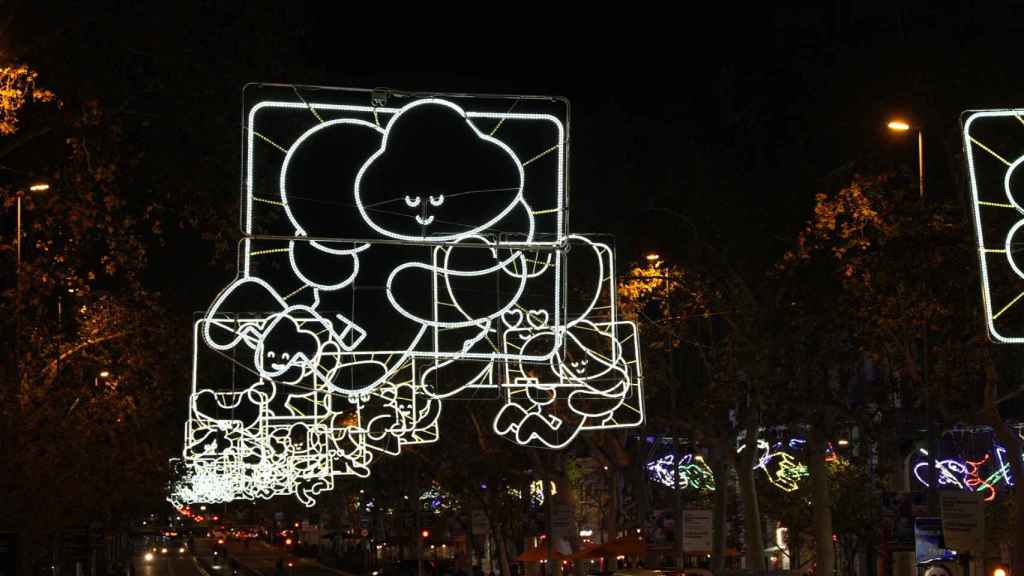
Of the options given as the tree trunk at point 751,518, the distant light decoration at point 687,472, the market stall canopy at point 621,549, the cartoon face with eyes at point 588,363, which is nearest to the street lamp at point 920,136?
the cartoon face with eyes at point 588,363

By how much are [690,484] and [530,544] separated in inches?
444

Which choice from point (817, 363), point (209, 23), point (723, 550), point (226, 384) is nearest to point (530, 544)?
point (226, 384)

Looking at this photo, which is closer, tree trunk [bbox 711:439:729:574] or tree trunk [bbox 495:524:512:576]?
tree trunk [bbox 711:439:729:574]

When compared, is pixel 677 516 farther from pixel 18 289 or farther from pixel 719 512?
pixel 18 289

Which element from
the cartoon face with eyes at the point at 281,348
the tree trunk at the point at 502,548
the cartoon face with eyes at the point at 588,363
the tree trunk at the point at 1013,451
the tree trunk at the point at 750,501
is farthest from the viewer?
the tree trunk at the point at 502,548

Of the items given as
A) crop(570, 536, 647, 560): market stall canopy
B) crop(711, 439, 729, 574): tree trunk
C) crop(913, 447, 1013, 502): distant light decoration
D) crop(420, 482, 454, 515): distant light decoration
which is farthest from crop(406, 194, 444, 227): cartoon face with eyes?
crop(420, 482, 454, 515): distant light decoration

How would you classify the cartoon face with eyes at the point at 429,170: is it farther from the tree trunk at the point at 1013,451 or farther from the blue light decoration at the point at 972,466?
the blue light decoration at the point at 972,466

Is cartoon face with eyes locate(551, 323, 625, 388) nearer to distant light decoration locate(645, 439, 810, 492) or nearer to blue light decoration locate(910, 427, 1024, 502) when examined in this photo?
blue light decoration locate(910, 427, 1024, 502)

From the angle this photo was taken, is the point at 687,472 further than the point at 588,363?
Yes

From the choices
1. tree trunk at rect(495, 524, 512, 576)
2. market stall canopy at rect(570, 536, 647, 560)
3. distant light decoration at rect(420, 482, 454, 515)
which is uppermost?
distant light decoration at rect(420, 482, 454, 515)

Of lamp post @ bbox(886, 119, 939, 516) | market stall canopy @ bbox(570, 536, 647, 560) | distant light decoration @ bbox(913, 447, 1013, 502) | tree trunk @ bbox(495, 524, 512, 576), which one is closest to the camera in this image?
lamp post @ bbox(886, 119, 939, 516)

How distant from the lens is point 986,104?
896 inches

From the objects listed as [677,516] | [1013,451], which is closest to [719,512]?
[677,516]

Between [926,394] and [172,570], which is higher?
[926,394]
